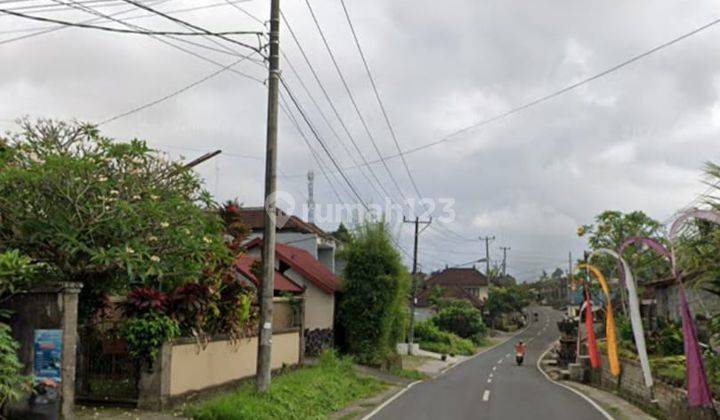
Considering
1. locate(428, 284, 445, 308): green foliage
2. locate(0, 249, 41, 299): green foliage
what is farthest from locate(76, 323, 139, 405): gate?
locate(428, 284, 445, 308): green foliage

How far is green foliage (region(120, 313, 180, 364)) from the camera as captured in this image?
13.2 m

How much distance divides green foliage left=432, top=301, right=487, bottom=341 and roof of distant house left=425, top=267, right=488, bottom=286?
105 feet

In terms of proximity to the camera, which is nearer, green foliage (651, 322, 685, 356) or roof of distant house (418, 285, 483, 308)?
green foliage (651, 322, 685, 356)

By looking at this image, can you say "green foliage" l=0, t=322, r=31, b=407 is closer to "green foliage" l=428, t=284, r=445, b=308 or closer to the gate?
→ the gate

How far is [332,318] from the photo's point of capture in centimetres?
3041

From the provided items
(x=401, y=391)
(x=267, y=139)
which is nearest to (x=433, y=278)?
(x=401, y=391)

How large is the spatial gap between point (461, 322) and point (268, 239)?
52623 millimetres

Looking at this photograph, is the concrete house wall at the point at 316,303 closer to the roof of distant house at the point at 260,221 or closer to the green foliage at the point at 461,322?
the roof of distant house at the point at 260,221

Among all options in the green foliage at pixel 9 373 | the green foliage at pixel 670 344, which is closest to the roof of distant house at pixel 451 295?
the green foliage at pixel 670 344

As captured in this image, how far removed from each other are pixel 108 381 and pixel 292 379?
5127 mm

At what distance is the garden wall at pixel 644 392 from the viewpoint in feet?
47.1

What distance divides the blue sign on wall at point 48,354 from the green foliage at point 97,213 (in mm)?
1588

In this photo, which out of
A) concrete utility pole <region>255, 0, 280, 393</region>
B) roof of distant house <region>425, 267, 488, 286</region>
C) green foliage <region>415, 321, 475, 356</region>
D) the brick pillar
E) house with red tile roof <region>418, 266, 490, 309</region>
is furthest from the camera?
roof of distant house <region>425, 267, 488, 286</region>

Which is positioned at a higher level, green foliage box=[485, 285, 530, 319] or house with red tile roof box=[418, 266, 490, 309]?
house with red tile roof box=[418, 266, 490, 309]
